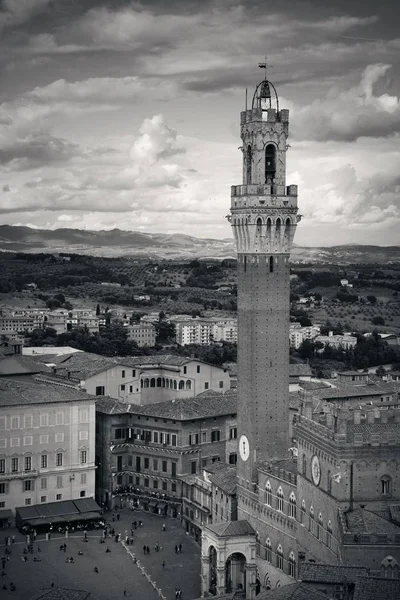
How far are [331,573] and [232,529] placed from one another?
12465 mm

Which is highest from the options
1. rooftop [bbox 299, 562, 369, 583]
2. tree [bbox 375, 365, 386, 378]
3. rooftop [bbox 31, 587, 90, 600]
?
rooftop [bbox 299, 562, 369, 583]

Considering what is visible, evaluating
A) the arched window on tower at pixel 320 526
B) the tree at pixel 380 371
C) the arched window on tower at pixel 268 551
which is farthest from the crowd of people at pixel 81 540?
the tree at pixel 380 371

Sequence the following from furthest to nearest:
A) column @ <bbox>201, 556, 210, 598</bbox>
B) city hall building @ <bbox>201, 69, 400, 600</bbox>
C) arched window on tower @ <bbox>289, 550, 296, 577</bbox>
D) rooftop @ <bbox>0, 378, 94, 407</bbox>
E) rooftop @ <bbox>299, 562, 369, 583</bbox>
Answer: rooftop @ <bbox>0, 378, 94, 407</bbox> < column @ <bbox>201, 556, 210, 598</bbox> < arched window on tower @ <bbox>289, 550, 296, 577</bbox> < city hall building @ <bbox>201, 69, 400, 600</bbox> < rooftop @ <bbox>299, 562, 369, 583</bbox>

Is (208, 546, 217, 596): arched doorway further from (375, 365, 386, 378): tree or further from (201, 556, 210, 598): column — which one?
(375, 365, 386, 378): tree

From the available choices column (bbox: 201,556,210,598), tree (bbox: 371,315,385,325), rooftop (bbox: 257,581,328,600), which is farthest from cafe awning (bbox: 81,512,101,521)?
tree (bbox: 371,315,385,325)

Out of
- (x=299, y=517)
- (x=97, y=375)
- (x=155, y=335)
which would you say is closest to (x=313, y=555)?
(x=299, y=517)

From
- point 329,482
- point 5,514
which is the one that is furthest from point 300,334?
point 329,482

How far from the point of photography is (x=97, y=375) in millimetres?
67688

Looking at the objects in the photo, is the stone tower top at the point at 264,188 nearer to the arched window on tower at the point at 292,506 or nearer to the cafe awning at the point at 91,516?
the arched window on tower at the point at 292,506

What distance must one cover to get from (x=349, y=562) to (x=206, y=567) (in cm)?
1029

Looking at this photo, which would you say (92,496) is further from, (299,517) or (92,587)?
(299,517)

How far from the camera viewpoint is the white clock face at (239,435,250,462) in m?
49.5

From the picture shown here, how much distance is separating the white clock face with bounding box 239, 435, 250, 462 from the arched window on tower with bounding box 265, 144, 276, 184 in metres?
12.5

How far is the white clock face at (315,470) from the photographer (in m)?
42.2
